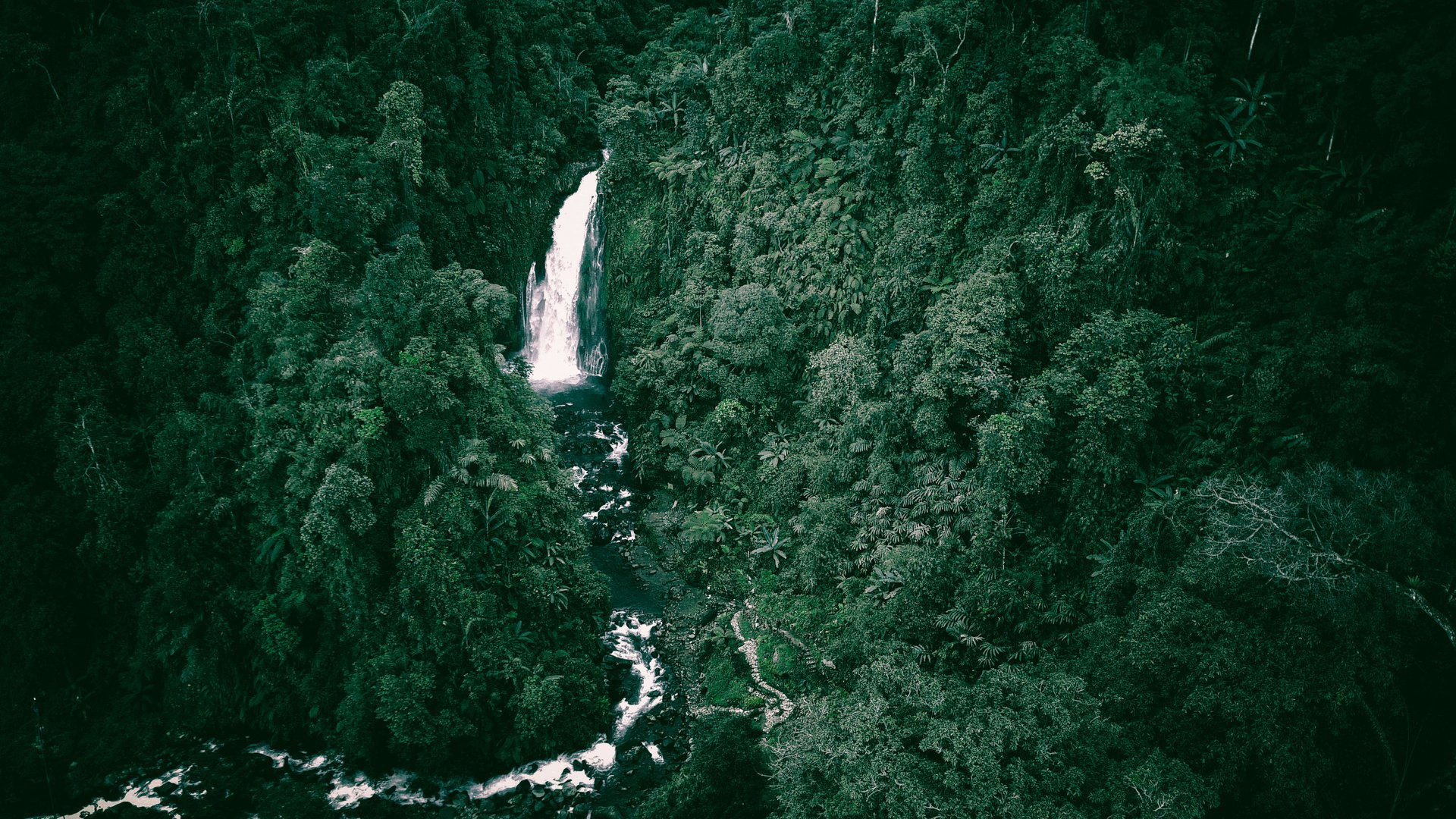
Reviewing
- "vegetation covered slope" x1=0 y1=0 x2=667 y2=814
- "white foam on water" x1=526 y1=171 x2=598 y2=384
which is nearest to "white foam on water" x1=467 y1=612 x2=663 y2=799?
"vegetation covered slope" x1=0 y1=0 x2=667 y2=814

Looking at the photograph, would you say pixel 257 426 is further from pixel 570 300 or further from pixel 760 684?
pixel 570 300

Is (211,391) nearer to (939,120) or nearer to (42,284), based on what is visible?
(42,284)

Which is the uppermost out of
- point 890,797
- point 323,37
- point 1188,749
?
point 323,37

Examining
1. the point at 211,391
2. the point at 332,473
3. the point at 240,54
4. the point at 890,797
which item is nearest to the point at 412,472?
the point at 332,473

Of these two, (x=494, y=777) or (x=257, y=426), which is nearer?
(x=494, y=777)

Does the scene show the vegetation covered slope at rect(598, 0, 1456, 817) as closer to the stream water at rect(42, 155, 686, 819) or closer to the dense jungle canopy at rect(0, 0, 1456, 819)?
the dense jungle canopy at rect(0, 0, 1456, 819)

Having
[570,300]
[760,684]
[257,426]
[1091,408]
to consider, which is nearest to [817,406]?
[760,684]

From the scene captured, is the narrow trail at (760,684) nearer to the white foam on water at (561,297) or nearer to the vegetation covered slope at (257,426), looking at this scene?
the vegetation covered slope at (257,426)
